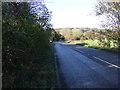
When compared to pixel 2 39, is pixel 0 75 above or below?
below

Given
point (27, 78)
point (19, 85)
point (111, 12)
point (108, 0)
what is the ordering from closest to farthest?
1. point (19, 85)
2. point (27, 78)
3. point (108, 0)
4. point (111, 12)

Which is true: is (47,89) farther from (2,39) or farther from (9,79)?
(2,39)

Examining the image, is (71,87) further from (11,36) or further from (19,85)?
(11,36)

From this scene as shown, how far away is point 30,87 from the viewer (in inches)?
199

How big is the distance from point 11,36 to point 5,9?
1.34 metres

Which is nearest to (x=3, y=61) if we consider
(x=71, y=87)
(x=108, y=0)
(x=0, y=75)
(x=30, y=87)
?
(x=0, y=75)

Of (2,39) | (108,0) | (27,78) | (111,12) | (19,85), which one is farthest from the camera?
(111,12)

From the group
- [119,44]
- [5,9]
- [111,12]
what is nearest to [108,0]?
[111,12]

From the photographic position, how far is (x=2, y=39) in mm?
4461

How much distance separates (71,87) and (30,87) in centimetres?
145

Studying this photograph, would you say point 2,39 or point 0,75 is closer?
point 2,39

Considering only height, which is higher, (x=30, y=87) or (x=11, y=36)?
(x=11, y=36)

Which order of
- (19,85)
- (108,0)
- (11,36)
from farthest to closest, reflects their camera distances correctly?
1. (108,0)
2. (19,85)
3. (11,36)

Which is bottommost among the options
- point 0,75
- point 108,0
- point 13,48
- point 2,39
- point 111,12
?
point 0,75
